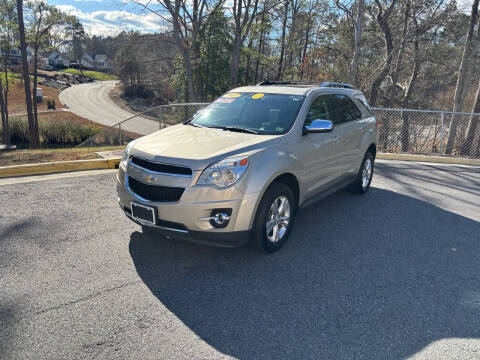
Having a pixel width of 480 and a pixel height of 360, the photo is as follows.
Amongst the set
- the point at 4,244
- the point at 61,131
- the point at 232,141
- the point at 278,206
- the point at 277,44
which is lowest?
the point at 61,131

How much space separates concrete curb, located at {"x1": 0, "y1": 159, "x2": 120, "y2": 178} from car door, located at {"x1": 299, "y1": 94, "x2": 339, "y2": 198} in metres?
4.66

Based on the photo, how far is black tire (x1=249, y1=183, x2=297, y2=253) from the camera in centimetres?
386

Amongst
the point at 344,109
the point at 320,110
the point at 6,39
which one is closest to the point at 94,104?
the point at 6,39

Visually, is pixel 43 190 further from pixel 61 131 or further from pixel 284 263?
pixel 61 131

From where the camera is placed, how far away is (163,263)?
3.90m

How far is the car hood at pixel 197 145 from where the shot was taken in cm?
371

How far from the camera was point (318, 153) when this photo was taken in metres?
4.82

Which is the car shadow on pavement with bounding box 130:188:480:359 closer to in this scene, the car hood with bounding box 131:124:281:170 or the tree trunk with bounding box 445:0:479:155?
the car hood with bounding box 131:124:281:170

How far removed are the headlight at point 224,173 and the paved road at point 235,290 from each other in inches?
36.6

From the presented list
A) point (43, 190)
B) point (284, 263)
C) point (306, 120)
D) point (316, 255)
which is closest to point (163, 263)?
point (284, 263)

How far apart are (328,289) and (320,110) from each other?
8.27 ft

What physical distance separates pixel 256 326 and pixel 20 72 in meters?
36.4

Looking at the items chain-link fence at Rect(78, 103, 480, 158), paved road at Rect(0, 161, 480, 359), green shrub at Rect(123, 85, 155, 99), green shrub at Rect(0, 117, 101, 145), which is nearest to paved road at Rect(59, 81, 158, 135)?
green shrub at Rect(123, 85, 155, 99)

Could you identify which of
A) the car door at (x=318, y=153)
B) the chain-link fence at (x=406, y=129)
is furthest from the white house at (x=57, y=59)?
the car door at (x=318, y=153)
